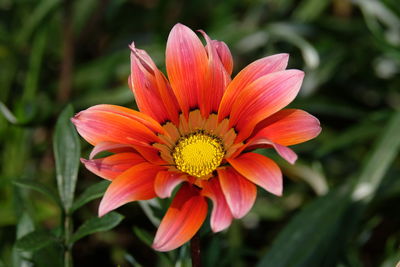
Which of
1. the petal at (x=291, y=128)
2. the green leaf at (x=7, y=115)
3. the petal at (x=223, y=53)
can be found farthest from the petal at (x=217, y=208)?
the green leaf at (x=7, y=115)

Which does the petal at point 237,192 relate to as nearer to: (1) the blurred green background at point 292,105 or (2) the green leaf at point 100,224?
(2) the green leaf at point 100,224

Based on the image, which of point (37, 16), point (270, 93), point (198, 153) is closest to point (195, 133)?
point (198, 153)

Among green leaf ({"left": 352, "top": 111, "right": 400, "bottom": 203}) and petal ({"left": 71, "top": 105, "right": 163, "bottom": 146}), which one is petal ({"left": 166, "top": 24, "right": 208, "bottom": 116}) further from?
green leaf ({"left": 352, "top": 111, "right": 400, "bottom": 203})

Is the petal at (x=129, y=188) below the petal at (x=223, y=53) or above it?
below

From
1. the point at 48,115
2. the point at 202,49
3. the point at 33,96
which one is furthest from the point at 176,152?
the point at 33,96

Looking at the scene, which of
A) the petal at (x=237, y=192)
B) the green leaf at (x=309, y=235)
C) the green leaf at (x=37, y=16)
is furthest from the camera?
the green leaf at (x=37, y=16)

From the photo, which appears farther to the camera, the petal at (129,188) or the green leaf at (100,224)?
the green leaf at (100,224)
